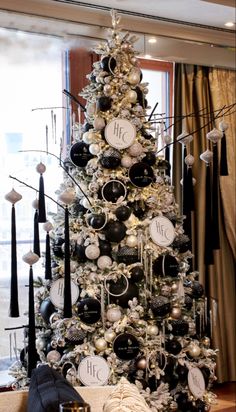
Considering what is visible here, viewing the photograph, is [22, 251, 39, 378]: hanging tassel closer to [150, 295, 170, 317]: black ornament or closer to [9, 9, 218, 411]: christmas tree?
[9, 9, 218, 411]: christmas tree

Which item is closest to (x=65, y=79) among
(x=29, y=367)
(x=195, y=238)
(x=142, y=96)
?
(x=142, y=96)

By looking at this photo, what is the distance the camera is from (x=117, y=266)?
2744mm

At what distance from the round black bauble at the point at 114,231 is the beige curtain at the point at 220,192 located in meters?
1.35

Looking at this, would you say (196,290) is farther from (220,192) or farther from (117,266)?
(220,192)

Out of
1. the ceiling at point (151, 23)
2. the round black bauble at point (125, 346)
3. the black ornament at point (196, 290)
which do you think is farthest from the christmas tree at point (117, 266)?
the ceiling at point (151, 23)

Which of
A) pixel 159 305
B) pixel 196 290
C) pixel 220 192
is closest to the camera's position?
pixel 159 305

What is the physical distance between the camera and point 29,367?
2.70 metres

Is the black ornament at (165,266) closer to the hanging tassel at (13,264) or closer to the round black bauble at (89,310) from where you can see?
the round black bauble at (89,310)

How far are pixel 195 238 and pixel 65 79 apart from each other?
1438 millimetres

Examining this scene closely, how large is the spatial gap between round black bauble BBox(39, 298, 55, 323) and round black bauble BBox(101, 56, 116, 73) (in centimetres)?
115

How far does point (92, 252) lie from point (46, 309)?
38 centimetres

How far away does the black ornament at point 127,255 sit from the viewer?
9.00ft

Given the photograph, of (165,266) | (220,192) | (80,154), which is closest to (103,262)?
(165,266)

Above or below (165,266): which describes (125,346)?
below
